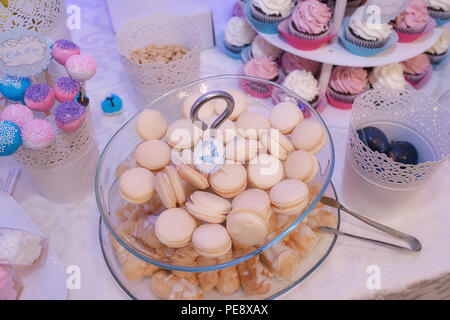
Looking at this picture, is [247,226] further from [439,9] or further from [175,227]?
[439,9]

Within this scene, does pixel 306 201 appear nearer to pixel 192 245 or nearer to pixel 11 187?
pixel 192 245

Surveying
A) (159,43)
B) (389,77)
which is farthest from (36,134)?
(389,77)

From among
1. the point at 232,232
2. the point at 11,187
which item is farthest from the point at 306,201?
the point at 11,187

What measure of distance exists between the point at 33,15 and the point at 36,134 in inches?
13.9

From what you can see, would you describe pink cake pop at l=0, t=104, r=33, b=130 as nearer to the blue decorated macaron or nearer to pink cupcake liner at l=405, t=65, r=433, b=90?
the blue decorated macaron

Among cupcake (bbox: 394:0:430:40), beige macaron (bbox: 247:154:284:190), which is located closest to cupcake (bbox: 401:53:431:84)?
cupcake (bbox: 394:0:430:40)

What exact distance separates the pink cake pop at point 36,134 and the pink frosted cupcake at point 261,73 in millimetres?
496

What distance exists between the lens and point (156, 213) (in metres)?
0.67

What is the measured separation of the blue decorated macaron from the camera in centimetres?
102

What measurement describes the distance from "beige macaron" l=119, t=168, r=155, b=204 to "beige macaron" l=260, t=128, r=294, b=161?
22 centimetres
